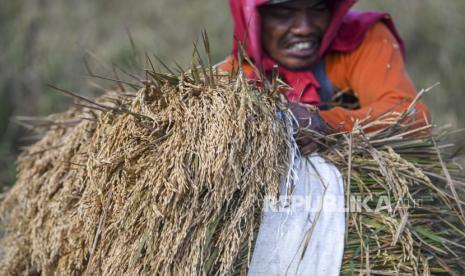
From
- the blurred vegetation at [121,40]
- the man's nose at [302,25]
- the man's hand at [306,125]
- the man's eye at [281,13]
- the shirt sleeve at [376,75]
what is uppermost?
the blurred vegetation at [121,40]

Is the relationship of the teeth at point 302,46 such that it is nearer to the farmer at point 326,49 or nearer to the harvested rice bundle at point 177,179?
the farmer at point 326,49

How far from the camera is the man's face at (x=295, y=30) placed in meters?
3.13

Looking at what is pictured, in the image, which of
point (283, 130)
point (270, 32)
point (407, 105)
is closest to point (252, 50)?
point (270, 32)

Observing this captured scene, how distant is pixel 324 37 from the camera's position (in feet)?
10.5

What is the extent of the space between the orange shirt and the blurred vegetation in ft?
8.71

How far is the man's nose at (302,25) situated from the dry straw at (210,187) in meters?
0.60

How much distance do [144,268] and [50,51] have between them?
434cm

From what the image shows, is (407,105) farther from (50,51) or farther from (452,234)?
(50,51)

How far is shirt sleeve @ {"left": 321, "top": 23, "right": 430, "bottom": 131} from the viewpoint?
2879 mm

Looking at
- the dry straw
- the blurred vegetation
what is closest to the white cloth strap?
the dry straw

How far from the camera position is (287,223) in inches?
91.7

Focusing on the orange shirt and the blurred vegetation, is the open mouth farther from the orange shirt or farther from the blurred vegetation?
the blurred vegetation

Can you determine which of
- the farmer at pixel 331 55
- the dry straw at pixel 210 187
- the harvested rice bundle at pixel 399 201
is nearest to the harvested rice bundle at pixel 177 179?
the dry straw at pixel 210 187

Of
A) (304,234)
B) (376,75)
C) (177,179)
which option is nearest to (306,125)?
(304,234)
